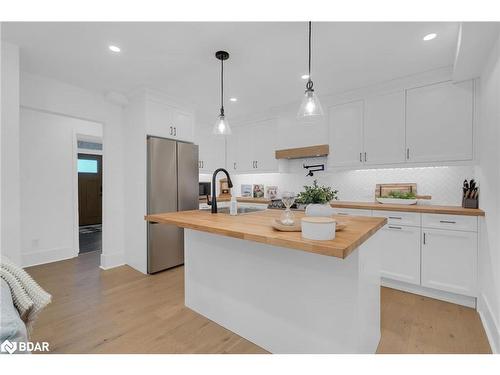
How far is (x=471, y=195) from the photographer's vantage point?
250 cm

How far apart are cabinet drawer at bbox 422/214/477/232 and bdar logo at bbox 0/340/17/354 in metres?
3.14

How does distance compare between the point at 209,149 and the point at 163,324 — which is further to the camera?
the point at 209,149

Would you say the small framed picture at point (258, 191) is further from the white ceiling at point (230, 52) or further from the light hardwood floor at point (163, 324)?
the light hardwood floor at point (163, 324)

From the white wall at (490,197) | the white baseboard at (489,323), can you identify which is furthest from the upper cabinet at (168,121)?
the white baseboard at (489,323)

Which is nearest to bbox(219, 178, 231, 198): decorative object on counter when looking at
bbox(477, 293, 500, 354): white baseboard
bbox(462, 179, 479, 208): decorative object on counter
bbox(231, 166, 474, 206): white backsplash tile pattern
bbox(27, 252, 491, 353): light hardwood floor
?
bbox(231, 166, 474, 206): white backsplash tile pattern

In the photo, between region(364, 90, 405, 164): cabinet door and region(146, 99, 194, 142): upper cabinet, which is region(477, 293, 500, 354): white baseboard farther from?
region(146, 99, 194, 142): upper cabinet

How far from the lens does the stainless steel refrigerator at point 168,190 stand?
10.4 ft

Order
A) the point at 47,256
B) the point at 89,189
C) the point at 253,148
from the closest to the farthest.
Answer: the point at 47,256 < the point at 253,148 < the point at 89,189

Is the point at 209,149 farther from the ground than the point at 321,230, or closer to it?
farther from the ground

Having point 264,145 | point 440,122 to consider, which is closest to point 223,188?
point 264,145

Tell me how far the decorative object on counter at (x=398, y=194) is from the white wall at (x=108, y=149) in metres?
3.64

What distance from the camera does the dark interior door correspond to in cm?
582

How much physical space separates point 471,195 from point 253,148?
308 cm

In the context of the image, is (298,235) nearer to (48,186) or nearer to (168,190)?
(168,190)
